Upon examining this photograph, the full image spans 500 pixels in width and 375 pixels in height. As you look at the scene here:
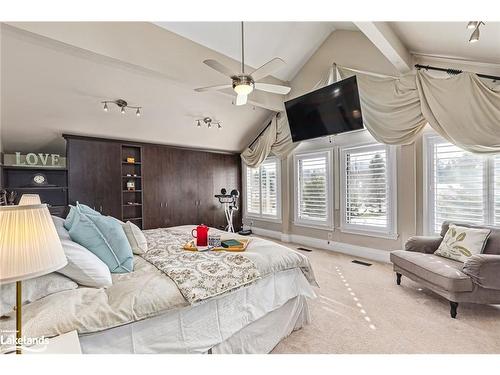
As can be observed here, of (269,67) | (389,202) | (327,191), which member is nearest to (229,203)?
(327,191)

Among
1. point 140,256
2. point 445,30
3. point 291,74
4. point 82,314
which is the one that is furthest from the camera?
point 291,74

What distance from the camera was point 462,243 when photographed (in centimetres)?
251

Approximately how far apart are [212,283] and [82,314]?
0.65 metres

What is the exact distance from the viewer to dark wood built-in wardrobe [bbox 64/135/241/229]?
169 inches

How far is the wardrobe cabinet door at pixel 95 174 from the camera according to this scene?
418 cm

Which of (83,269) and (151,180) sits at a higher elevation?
(151,180)

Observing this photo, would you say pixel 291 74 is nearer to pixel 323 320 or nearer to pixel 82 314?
pixel 323 320

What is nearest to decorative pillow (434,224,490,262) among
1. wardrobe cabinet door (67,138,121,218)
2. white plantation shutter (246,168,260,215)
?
white plantation shutter (246,168,260,215)

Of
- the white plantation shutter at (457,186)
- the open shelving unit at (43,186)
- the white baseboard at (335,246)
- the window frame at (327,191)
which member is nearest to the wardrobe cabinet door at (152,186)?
the open shelving unit at (43,186)

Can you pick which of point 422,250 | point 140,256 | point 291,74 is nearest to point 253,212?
point 291,74

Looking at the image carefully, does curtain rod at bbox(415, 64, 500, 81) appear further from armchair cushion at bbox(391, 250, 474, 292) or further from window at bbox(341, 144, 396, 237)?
armchair cushion at bbox(391, 250, 474, 292)

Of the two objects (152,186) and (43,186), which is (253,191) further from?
(43,186)

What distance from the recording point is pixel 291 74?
4.76 metres

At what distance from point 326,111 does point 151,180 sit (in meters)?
3.73
